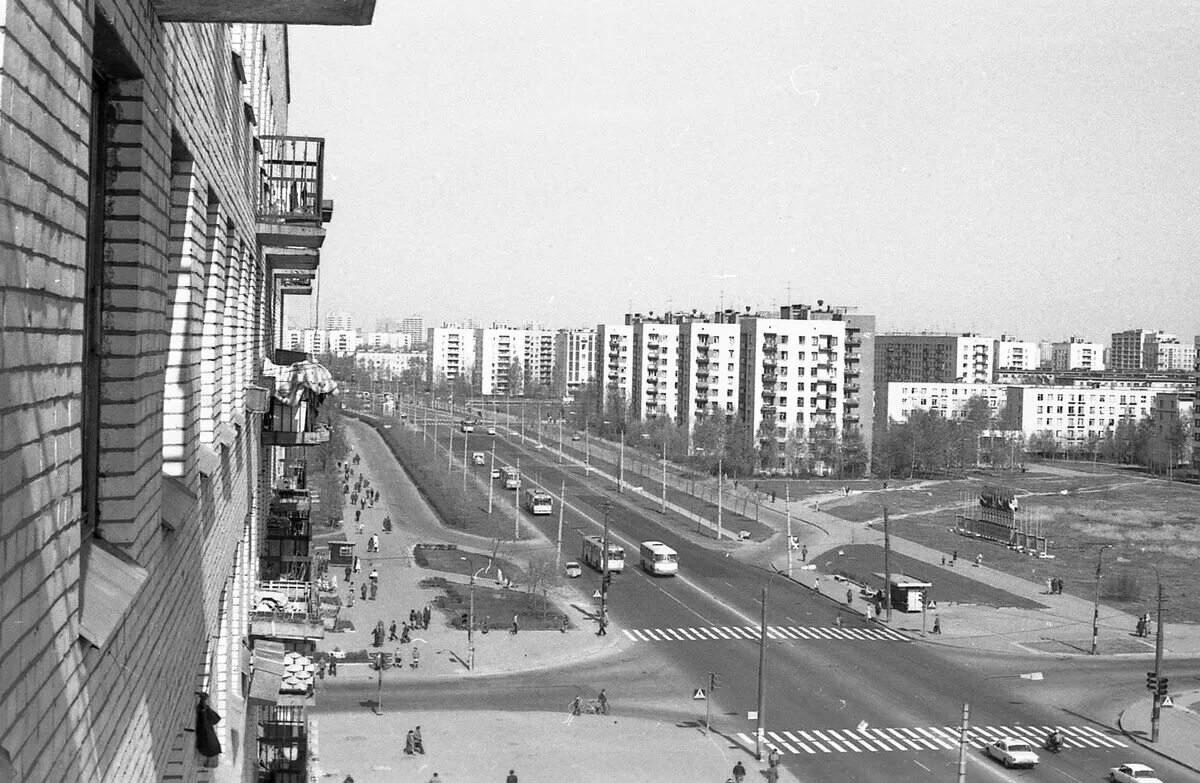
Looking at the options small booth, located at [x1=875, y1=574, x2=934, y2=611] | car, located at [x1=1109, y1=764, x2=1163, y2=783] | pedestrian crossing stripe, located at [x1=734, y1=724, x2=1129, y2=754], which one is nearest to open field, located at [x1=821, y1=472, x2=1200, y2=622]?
small booth, located at [x1=875, y1=574, x2=934, y2=611]

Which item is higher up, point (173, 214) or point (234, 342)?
point (173, 214)

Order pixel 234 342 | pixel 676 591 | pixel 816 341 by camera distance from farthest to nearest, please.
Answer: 1. pixel 816 341
2. pixel 676 591
3. pixel 234 342

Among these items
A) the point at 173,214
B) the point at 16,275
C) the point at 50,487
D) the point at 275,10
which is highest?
the point at 275,10

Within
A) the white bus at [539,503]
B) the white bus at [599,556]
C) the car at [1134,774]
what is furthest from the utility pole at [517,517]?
the car at [1134,774]

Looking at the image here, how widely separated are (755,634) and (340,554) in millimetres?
20603

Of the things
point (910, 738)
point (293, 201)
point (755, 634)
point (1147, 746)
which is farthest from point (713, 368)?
point (293, 201)

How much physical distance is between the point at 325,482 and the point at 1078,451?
11150cm

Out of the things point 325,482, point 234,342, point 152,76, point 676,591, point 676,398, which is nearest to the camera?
point 152,76

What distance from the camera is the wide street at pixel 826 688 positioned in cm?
3456

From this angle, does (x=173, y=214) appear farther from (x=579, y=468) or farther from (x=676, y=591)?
(x=579, y=468)

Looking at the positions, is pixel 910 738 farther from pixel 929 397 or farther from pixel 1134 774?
pixel 929 397

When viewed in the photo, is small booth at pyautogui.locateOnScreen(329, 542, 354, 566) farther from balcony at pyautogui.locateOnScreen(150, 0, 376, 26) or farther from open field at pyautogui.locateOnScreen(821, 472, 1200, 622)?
balcony at pyautogui.locateOnScreen(150, 0, 376, 26)

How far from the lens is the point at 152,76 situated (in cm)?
558

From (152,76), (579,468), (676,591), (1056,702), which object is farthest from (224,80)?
(579,468)
